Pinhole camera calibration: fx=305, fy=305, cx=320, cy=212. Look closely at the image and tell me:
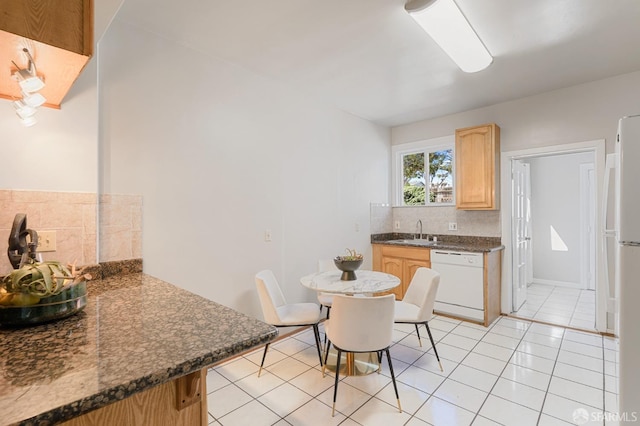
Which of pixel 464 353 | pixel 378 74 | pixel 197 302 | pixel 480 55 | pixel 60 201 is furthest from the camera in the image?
pixel 378 74

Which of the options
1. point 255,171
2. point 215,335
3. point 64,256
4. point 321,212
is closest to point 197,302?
point 215,335

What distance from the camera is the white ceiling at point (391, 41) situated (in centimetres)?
197

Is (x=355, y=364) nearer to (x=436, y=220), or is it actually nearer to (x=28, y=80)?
(x=436, y=220)

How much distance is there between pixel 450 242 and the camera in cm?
409

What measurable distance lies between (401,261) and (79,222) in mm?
3352

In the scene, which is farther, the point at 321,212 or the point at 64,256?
the point at 321,212

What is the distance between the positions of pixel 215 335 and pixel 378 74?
A: 2.74 meters

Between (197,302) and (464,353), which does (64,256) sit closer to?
(197,302)

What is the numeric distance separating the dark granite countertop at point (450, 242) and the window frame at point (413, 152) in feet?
1.54

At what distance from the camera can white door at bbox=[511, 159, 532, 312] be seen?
3758 millimetres

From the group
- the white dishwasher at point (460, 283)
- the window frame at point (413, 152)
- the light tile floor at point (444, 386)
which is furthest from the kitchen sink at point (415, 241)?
the light tile floor at point (444, 386)

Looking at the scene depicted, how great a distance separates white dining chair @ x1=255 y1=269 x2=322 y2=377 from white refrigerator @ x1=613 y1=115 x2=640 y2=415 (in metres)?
1.82

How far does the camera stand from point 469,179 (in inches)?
148

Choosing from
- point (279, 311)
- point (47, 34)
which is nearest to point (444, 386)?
point (279, 311)
